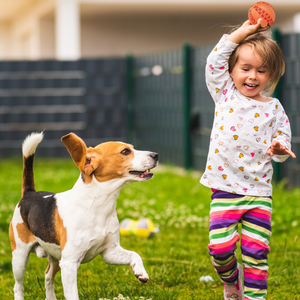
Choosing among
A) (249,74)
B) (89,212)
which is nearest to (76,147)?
(89,212)

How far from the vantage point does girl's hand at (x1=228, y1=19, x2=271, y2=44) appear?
10.7 feet

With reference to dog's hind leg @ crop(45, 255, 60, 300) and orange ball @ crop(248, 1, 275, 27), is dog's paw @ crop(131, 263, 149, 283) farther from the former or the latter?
orange ball @ crop(248, 1, 275, 27)

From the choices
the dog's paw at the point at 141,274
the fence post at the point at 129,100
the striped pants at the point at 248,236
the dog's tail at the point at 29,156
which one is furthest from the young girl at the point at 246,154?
the fence post at the point at 129,100

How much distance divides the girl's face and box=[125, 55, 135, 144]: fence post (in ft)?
30.0

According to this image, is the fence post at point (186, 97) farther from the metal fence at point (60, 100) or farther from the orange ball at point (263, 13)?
the orange ball at point (263, 13)

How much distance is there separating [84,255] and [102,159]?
0.60 metres

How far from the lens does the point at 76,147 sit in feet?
10.1

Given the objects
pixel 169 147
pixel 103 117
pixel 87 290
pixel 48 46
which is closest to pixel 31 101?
pixel 103 117

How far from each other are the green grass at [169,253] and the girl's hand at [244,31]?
1.20 m

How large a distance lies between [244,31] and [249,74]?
0.91ft

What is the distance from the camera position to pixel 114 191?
10.4 feet

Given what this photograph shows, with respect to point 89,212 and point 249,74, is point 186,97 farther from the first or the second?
point 89,212

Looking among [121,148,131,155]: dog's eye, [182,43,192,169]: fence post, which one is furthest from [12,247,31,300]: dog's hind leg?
[182,43,192,169]: fence post

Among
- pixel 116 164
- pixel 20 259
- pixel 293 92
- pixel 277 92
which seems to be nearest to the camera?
pixel 116 164
